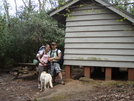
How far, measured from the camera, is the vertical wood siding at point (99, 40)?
24.6 ft

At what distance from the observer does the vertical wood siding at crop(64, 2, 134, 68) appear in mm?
7488

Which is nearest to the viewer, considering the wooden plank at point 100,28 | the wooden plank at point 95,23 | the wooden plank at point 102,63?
the wooden plank at point 102,63

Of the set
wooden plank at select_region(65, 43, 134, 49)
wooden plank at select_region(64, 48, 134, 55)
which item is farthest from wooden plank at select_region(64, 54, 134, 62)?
wooden plank at select_region(65, 43, 134, 49)

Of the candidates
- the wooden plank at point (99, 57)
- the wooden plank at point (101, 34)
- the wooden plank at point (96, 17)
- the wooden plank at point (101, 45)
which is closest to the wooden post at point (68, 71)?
the wooden plank at point (99, 57)

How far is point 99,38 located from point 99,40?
100 mm

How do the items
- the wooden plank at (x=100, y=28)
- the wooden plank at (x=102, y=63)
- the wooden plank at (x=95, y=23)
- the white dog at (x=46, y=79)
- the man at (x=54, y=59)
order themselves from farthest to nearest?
1. the wooden plank at (x=95, y=23)
2. the wooden plank at (x=100, y=28)
3. the wooden plank at (x=102, y=63)
4. the man at (x=54, y=59)
5. the white dog at (x=46, y=79)

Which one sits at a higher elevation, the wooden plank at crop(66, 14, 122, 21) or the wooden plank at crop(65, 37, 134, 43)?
the wooden plank at crop(66, 14, 122, 21)

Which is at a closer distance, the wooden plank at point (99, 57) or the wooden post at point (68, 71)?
the wooden plank at point (99, 57)

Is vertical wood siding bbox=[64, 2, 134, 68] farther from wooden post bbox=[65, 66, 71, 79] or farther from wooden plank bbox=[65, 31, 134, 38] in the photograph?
wooden post bbox=[65, 66, 71, 79]

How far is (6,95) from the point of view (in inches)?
276

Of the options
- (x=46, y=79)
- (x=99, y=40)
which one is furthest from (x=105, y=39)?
(x=46, y=79)

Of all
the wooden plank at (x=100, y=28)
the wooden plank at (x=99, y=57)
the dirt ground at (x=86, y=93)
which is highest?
the wooden plank at (x=100, y=28)

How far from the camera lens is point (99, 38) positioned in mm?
7844

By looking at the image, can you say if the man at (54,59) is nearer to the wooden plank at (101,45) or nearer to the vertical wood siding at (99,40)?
the vertical wood siding at (99,40)
